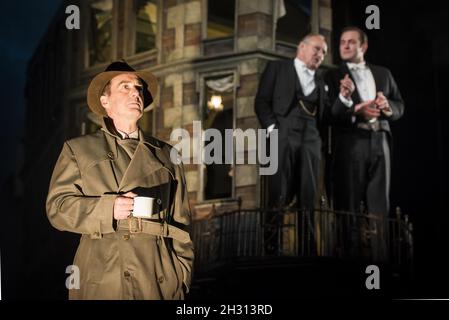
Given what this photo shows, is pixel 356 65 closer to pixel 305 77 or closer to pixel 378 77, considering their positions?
pixel 378 77

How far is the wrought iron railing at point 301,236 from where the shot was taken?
886 cm

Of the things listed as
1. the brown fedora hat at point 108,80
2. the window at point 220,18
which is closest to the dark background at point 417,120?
the window at point 220,18

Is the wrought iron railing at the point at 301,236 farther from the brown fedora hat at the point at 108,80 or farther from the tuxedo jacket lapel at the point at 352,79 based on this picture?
the brown fedora hat at the point at 108,80

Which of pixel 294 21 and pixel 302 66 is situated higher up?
pixel 294 21

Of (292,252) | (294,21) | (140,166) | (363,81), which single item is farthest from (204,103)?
(140,166)

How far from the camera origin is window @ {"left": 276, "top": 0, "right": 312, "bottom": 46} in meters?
9.34

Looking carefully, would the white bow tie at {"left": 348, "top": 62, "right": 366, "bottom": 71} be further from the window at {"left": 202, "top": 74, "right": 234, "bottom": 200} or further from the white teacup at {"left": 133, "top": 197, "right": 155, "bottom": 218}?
the white teacup at {"left": 133, "top": 197, "right": 155, "bottom": 218}

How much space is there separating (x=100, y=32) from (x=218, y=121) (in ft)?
5.38

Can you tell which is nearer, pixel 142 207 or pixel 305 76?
pixel 142 207

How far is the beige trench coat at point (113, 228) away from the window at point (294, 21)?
4767 mm

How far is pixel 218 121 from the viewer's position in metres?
9.19

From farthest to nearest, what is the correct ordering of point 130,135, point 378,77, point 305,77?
1. point 378,77
2. point 305,77
3. point 130,135
